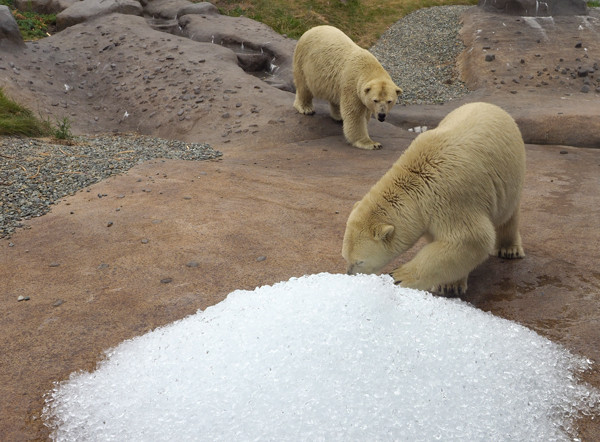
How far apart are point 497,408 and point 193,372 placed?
1.58 m

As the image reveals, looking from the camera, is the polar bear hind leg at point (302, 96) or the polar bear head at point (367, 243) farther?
the polar bear hind leg at point (302, 96)

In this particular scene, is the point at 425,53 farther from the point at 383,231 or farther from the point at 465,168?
the point at 383,231

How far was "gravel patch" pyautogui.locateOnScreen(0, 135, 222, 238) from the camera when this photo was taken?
5.34m

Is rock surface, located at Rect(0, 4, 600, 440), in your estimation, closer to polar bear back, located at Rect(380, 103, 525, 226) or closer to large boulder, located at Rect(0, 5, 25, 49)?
large boulder, located at Rect(0, 5, 25, 49)

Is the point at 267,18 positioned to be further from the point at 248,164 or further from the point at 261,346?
the point at 261,346

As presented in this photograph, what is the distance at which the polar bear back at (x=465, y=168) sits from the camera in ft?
11.1

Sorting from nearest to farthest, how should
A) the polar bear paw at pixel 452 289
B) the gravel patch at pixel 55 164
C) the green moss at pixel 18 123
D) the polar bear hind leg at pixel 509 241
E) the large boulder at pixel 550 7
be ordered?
the polar bear paw at pixel 452 289
the polar bear hind leg at pixel 509 241
the gravel patch at pixel 55 164
the green moss at pixel 18 123
the large boulder at pixel 550 7

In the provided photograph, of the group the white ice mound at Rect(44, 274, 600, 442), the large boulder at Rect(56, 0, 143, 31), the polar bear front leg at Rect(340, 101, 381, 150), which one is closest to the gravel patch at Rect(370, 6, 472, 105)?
the polar bear front leg at Rect(340, 101, 381, 150)

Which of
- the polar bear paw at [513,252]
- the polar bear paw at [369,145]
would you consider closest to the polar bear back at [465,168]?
the polar bear paw at [513,252]

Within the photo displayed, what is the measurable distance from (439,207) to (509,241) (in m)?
1.22

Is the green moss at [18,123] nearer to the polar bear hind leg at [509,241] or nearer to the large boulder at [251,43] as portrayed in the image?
the large boulder at [251,43]

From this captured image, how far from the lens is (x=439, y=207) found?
338 cm

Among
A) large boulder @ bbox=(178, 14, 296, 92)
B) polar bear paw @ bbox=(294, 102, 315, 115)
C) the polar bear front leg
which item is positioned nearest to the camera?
the polar bear front leg

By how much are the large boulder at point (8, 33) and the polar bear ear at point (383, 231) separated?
1180 cm
